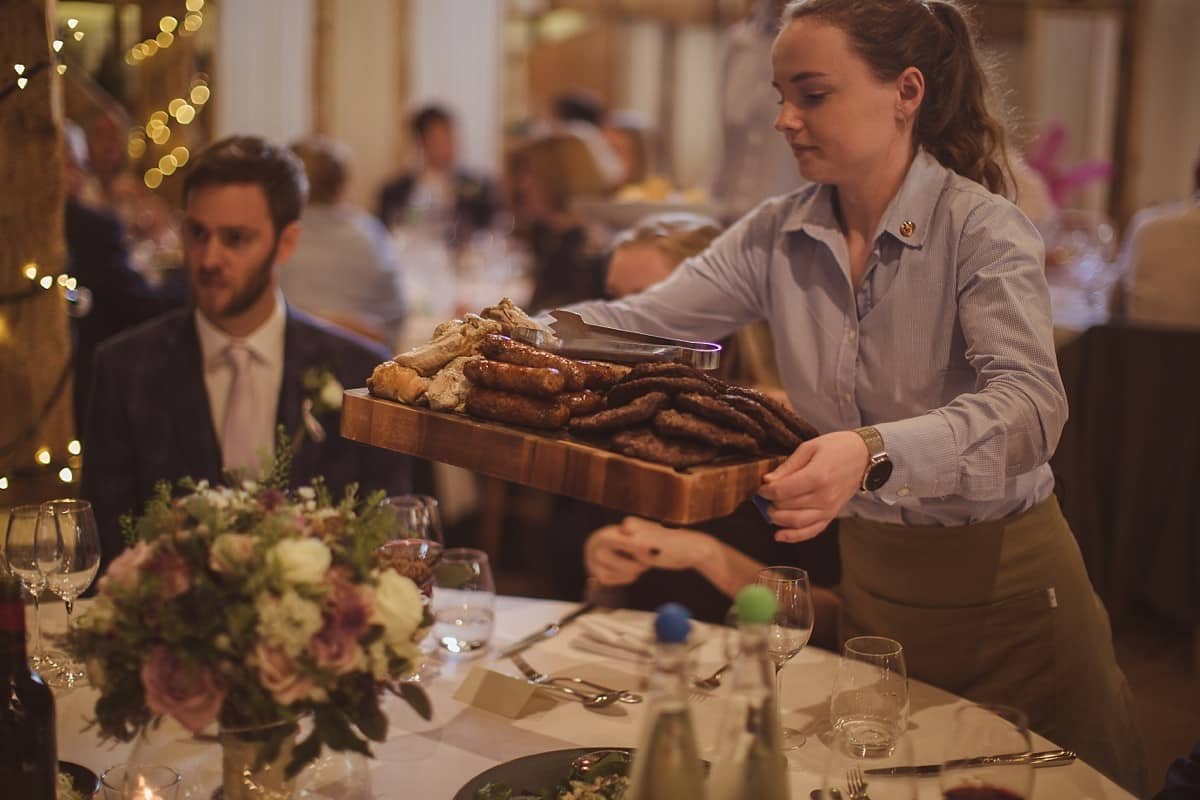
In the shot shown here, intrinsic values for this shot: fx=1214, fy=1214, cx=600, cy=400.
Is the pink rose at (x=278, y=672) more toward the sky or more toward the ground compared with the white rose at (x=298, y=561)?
more toward the ground

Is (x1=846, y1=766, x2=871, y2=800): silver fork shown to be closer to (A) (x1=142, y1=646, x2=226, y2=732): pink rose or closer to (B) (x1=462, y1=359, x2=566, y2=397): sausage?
(B) (x1=462, y1=359, x2=566, y2=397): sausage

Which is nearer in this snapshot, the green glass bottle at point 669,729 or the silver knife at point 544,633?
the green glass bottle at point 669,729

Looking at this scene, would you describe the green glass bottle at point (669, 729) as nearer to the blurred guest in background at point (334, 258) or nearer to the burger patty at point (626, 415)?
the burger patty at point (626, 415)

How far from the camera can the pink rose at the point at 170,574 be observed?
3.62 feet

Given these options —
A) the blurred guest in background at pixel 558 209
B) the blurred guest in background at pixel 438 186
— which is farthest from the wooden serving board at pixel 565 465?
the blurred guest in background at pixel 438 186

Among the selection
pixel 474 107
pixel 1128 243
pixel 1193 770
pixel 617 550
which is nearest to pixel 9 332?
pixel 617 550

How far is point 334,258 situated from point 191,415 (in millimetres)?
2534

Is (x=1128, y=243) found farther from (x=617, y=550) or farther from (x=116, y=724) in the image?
(x=116, y=724)

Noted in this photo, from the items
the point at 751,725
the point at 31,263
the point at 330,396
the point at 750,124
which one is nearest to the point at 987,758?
the point at 751,725

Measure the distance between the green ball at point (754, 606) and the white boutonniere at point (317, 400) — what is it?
156cm

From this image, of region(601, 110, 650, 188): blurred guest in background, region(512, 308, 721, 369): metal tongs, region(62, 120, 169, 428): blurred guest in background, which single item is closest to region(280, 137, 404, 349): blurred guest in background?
region(62, 120, 169, 428): blurred guest in background

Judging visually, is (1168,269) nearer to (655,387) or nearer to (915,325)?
(915,325)

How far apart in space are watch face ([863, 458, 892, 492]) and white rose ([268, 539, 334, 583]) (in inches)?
25.4

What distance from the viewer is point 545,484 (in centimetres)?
135
